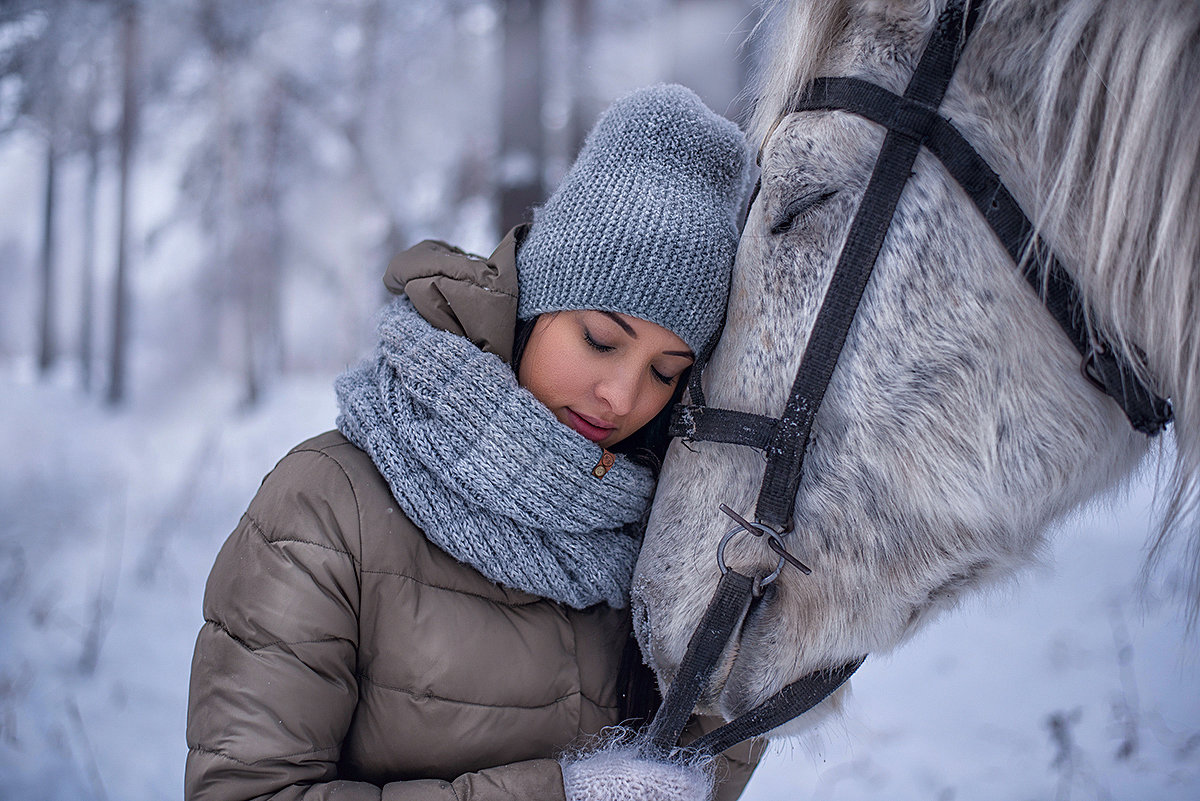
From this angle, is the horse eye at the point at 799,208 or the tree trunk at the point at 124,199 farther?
the tree trunk at the point at 124,199

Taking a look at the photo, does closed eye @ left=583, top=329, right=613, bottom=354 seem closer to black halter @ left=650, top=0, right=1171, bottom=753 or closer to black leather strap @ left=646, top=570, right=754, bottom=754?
black halter @ left=650, top=0, right=1171, bottom=753

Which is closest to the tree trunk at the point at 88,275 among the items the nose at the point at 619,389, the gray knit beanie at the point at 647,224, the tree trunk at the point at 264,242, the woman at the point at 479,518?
the tree trunk at the point at 264,242

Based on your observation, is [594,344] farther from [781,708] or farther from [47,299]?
[47,299]

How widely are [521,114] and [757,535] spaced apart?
2624mm

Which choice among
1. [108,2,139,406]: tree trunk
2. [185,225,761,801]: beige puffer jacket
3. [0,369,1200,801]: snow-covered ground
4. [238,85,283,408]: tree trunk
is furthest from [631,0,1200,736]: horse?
[108,2,139,406]: tree trunk

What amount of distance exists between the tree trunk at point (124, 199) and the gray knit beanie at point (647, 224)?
3145mm

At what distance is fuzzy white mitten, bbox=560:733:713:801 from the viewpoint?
993 mm

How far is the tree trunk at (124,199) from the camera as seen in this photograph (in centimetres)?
318

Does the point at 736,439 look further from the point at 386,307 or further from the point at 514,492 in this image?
the point at 386,307

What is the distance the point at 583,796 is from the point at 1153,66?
1204 mm

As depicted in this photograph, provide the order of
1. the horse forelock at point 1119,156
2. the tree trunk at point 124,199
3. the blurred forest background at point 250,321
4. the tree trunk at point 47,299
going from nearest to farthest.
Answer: the horse forelock at point 1119,156, the blurred forest background at point 250,321, the tree trunk at point 124,199, the tree trunk at point 47,299

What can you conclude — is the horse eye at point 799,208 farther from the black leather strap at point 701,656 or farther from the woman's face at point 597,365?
the black leather strap at point 701,656

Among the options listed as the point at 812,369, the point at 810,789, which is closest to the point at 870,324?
the point at 812,369

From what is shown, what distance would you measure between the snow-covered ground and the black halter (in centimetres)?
119
